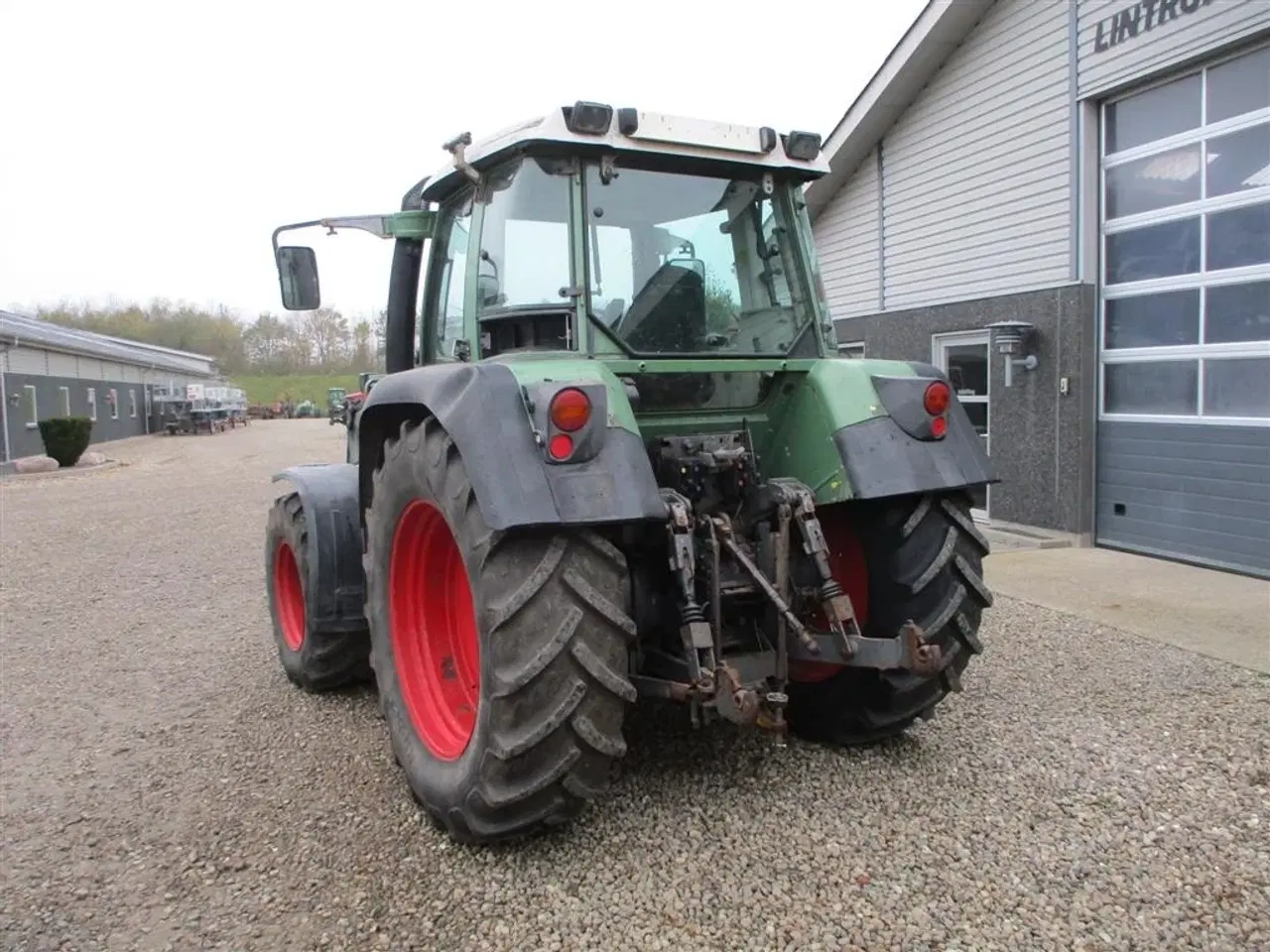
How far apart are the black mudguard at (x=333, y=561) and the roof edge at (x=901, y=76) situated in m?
6.84

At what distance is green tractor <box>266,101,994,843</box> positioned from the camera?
282 cm

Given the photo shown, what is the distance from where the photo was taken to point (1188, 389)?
7.39 m

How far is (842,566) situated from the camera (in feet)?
12.5

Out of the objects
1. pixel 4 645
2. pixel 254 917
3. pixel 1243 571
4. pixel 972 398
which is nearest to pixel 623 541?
pixel 254 917

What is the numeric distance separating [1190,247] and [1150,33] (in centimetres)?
167

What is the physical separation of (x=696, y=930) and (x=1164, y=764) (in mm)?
2166

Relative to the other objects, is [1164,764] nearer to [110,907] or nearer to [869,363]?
[869,363]

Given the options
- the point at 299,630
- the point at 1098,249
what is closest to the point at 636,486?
the point at 299,630

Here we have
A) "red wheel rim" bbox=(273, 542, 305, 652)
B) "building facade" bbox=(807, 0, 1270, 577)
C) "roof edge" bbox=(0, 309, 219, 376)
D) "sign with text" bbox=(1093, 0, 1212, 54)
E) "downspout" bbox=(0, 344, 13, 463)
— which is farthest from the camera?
"roof edge" bbox=(0, 309, 219, 376)

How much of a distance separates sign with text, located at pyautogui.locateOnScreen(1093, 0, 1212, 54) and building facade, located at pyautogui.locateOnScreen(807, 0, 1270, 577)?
1cm

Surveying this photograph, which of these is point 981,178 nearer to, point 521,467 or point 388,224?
point 388,224

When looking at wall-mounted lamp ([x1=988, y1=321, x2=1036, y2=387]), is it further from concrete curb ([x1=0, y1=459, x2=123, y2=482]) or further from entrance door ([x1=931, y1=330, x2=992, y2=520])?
concrete curb ([x1=0, y1=459, x2=123, y2=482])

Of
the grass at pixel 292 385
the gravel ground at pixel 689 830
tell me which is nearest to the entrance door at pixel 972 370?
the gravel ground at pixel 689 830

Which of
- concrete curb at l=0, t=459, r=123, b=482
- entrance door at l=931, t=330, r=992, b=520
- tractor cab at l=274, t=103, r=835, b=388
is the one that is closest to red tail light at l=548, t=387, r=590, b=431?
tractor cab at l=274, t=103, r=835, b=388
